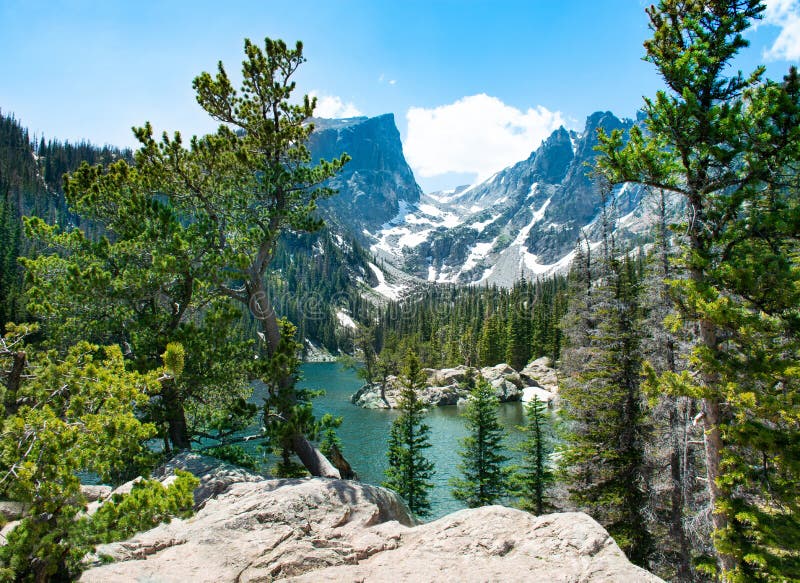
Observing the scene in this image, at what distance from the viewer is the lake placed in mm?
27562

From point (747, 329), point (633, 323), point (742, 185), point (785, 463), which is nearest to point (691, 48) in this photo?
point (742, 185)

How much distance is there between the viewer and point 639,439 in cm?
1412

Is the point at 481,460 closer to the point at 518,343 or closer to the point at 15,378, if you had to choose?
the point at 15,378

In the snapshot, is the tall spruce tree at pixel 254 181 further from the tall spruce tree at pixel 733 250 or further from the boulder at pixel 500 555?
the tall spruce tree at pixel 733 250

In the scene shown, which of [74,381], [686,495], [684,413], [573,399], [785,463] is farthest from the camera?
[573,399]

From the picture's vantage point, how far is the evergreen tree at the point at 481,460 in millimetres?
20328

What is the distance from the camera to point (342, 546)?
6.88 meters

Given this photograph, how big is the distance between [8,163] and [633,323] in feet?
522

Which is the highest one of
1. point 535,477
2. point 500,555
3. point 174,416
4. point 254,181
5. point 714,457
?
point 254,181

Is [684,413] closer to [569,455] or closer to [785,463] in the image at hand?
[569,455]

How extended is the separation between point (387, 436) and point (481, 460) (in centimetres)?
2018

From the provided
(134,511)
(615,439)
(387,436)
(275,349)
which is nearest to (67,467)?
(134,511)

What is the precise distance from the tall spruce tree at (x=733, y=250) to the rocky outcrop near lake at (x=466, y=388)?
140ft

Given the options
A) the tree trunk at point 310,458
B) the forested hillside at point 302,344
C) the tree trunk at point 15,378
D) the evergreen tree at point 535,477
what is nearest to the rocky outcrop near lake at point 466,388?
the evergreen tree at point 535,477
